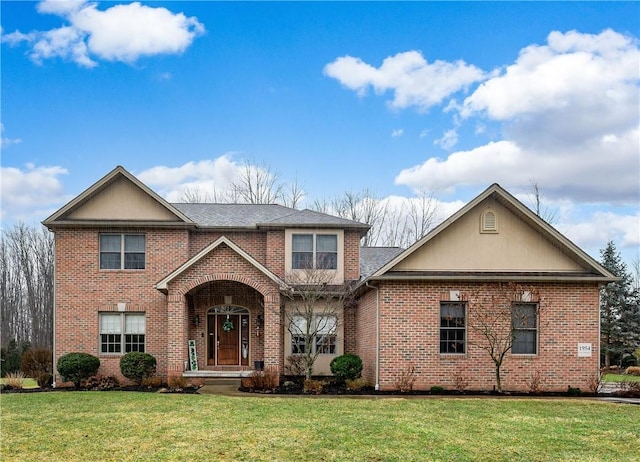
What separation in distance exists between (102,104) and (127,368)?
30.3ft

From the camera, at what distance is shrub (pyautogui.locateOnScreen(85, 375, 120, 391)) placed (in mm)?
21480

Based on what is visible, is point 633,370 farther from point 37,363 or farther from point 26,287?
point 26,287

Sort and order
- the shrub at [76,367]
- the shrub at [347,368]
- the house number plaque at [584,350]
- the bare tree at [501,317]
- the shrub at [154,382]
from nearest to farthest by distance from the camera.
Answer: the bare tree at [501,317] < the house number plaque at [584,350] < the shrub at [347,368] < the shrub at [154,382] < the shrub at [76,367]

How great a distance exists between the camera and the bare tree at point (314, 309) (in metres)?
22.3

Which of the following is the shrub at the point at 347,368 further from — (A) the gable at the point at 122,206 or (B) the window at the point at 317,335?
(A) the gable at the point at 122,206

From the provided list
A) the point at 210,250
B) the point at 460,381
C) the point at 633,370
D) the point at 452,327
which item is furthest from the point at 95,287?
the point at 633,370

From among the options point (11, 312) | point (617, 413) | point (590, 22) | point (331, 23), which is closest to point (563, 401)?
point (617, 413)

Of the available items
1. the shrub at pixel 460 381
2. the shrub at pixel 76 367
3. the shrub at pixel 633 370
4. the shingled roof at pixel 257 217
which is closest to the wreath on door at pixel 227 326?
the shingled roof at pixel 257 217

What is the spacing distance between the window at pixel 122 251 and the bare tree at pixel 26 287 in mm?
26377

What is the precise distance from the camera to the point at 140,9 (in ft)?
Answer: 61.7

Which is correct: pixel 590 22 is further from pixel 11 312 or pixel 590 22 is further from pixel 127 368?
pixel 11 312

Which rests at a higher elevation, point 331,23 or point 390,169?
point 331,23

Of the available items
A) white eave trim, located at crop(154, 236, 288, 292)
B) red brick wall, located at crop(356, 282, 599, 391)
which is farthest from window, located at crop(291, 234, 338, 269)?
red brick wall, located at crop(356, 282, 599, 391)

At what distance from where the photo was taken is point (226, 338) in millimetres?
24203
